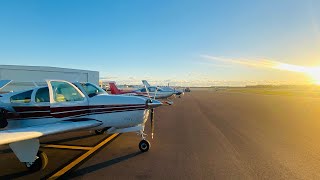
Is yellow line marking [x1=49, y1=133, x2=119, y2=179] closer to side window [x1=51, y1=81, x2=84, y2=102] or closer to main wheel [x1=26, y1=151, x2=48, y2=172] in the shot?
main wheel [x1=26, y1=151, x2=48, y2=172]

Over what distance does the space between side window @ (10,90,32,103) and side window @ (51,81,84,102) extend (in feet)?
2.57

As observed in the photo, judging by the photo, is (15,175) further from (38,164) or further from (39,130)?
(39,130)

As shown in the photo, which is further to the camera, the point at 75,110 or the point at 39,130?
the point at 75,110

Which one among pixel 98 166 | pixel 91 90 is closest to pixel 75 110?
pixel 91 90

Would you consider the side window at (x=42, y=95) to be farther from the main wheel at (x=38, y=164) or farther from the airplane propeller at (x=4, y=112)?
the main wheel at (x=38, y=164)

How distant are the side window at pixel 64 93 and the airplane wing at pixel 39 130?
2.05ft

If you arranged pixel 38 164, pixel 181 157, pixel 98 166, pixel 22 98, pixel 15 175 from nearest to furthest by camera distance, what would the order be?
1. pixel 15 175
2. pixel 38 164
3. pixel 98 166
4. pixel 181 157
5. pixel 22 98

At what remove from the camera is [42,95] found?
22.0ft

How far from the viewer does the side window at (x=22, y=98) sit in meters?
6.72

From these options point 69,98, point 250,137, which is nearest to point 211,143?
point 250,137

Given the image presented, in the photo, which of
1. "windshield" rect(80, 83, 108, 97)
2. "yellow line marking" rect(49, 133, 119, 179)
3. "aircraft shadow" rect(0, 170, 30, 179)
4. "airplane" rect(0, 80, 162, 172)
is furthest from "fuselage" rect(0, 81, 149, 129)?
"aircraft shadow" rect(0, 170, 30, 179)

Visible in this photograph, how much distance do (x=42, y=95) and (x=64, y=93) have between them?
577 mm

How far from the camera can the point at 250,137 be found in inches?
356

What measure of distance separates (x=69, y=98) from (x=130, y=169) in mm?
2691
